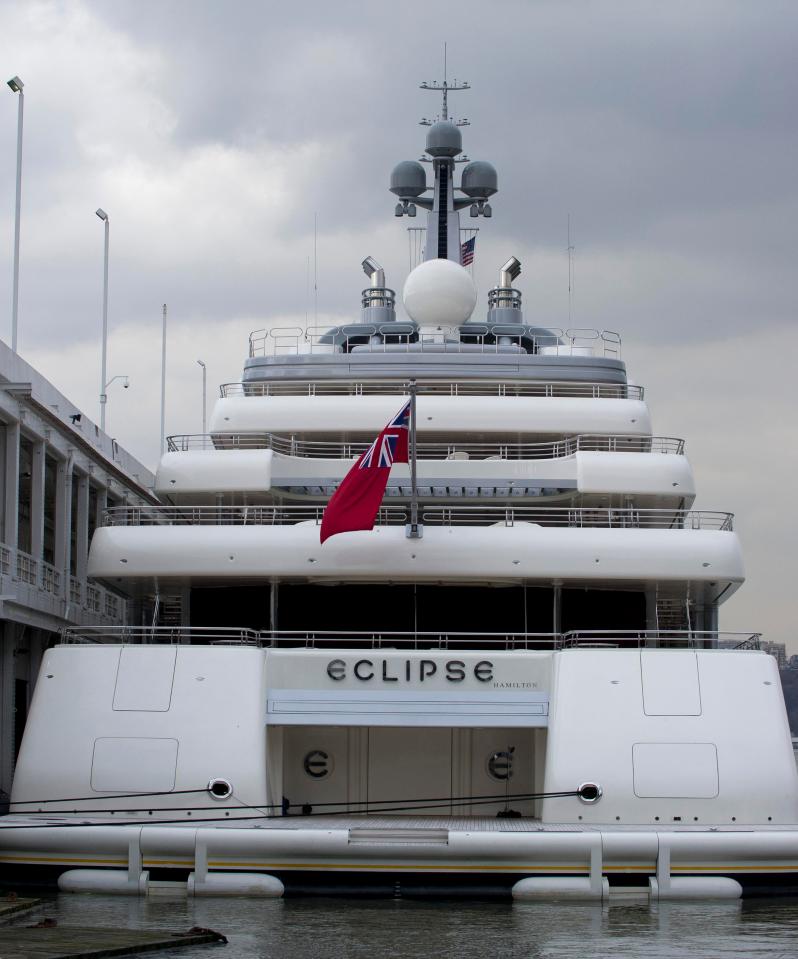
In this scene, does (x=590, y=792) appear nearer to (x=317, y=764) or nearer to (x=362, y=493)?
(x=317, y=764)

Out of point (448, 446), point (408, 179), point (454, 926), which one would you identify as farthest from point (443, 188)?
point (454, 926)

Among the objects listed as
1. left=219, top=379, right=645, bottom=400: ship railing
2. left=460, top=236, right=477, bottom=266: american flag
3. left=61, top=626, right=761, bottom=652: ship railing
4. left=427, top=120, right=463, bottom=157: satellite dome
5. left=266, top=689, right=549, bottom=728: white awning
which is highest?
left=427, top=120, right=463, bottom=157: satellite dome

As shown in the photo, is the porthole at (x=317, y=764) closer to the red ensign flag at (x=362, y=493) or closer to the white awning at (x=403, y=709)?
the white awning at (x=403, y=709)

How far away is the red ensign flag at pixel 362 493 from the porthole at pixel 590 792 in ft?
17.0

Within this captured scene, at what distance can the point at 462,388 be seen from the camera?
104 feet

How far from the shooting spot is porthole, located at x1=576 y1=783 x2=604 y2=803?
22062 mm

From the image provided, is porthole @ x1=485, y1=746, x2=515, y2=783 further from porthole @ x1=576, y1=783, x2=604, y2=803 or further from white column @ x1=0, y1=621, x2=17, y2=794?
white column @ x1=0, y1=621, x2=17, y2=794

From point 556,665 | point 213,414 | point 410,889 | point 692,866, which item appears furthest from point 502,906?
point 213,414

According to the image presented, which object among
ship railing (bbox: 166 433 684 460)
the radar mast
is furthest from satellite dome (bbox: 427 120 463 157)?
ship railing (bbox: 166 433 684 460)

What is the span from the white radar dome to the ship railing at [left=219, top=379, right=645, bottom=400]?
2.97m

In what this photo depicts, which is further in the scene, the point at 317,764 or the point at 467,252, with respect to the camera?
the point at 467,252

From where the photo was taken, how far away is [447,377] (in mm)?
31578

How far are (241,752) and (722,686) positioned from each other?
6.93 m

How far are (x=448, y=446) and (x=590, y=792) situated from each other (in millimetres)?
9032
